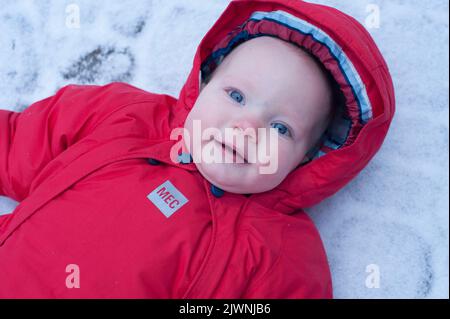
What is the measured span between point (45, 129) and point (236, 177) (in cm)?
47

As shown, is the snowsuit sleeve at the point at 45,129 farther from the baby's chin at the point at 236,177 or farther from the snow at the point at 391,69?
the baby's chin at the point at 236,177

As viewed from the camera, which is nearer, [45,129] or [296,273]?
[296,273]

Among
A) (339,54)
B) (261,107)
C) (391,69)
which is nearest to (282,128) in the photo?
(261,107)

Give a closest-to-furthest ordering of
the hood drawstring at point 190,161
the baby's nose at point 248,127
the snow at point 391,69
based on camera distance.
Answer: the baby's nose at point 248,127 < the hood drawstring at point 190,161 < the snow at point 391,69

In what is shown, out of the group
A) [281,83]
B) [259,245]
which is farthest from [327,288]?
[281,83]

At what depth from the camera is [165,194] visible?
0.96 metres

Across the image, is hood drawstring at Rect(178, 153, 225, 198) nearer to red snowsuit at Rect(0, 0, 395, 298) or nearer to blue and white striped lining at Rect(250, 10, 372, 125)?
red snowsuit at Rect(0, 0, 395, 298)

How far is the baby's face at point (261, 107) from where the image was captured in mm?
890

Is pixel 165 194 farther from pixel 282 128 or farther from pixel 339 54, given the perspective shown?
pixel 339 54

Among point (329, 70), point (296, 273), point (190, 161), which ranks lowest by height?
point (296, 273)

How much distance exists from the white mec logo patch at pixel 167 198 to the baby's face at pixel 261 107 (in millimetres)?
71

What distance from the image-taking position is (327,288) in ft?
3.30

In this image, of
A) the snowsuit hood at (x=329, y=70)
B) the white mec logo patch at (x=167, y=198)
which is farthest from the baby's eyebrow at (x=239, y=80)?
the white mec logo patch at (x=167, y=198)

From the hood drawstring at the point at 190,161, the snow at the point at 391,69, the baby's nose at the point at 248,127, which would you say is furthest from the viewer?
the snow at the point at 391,69
